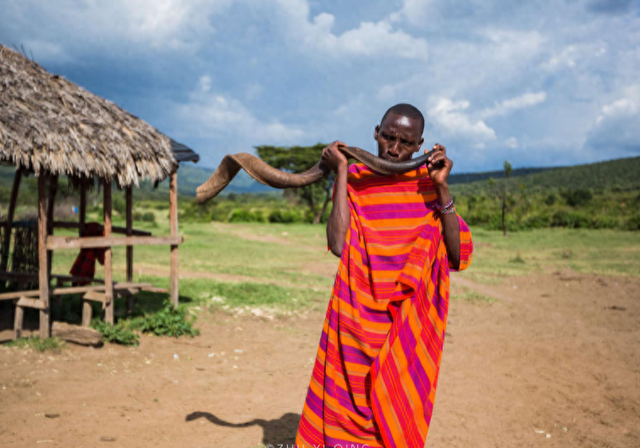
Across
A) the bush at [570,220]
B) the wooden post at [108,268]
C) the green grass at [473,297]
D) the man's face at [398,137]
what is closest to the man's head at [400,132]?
the man's face at [398,137]

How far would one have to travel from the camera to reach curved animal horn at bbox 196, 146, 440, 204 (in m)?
1.91

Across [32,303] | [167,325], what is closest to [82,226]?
[32,303]

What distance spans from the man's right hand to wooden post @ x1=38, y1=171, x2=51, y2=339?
4851 millimetres

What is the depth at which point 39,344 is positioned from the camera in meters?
5.60

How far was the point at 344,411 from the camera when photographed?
6.52 feet

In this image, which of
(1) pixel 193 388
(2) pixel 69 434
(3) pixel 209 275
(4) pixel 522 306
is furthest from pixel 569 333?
(3) pixel 209 275

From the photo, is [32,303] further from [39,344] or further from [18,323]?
[39,344]

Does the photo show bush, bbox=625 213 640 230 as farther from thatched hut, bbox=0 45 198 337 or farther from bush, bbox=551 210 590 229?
thatched hut, bbox=0 45 198 337

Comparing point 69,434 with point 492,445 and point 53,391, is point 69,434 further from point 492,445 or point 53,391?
point 492,445

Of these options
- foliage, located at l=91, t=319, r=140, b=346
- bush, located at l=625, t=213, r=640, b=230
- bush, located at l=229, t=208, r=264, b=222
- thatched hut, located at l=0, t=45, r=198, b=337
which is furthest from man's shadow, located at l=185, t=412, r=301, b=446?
bush, located at l=229, t=208, r=264, b=222

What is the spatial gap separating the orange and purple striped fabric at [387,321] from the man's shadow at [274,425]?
1.79m

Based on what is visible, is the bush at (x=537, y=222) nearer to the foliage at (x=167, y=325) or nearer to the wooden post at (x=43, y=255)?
the foliage at (x=167, y=325)

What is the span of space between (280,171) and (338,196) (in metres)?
0.26

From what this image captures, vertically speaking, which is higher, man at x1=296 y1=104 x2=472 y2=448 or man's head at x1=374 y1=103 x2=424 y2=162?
man's head at x1=374 y1=103 x2=424 y2=162
